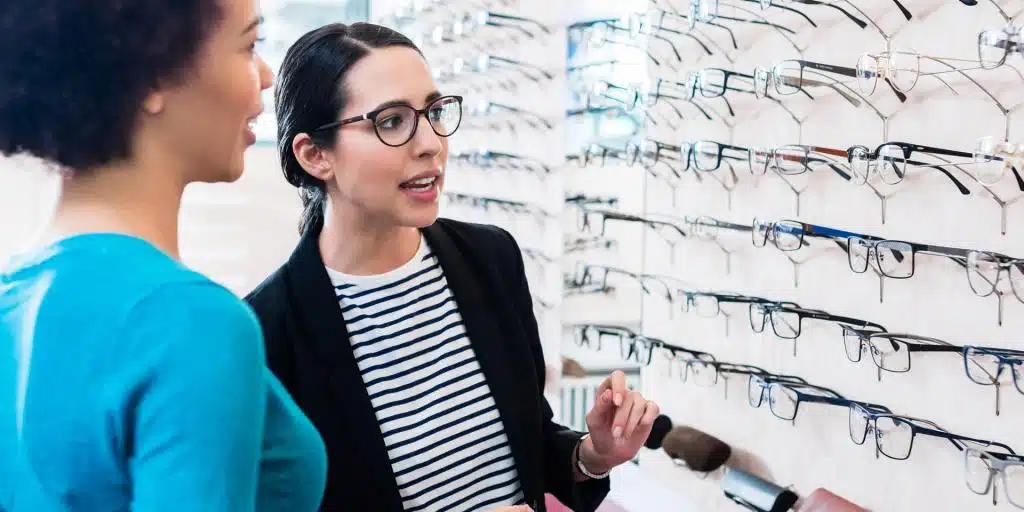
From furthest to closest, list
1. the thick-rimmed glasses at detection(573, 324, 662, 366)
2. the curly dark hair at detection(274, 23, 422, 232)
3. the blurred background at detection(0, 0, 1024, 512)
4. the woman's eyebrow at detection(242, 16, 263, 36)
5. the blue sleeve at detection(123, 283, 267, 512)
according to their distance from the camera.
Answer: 1. the thick-rimmed glasses at detection(573, 324, 662, 366)
2. the blurred background at detection(0, 0, 1024, 512)
3. the curly dark hair at detection(274, 23, 422, 232)
4. the woman's eyebrow at detection(242, 16, 263, 36)
5. the blue sleeve at detection(123, 283, 267, 512)

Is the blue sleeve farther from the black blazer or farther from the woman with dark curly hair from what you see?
the black blazer

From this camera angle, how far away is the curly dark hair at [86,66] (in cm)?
60

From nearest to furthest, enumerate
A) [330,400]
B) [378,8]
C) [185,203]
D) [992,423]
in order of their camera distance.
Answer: [330,400] → [992,423] → [185,203] → [378,8]

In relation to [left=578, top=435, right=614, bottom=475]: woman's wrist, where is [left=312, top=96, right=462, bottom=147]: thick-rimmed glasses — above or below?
above

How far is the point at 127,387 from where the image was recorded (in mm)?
566

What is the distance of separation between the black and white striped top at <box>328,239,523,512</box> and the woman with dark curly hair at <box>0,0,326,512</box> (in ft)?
1.68

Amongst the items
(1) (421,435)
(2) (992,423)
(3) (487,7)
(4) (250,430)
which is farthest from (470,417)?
(3) (487,7)

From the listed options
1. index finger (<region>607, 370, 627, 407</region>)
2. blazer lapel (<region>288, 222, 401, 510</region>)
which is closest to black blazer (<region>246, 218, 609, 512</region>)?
blazer lapel (<region>288, 222, 401, 510</region>)

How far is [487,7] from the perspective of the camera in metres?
2.99

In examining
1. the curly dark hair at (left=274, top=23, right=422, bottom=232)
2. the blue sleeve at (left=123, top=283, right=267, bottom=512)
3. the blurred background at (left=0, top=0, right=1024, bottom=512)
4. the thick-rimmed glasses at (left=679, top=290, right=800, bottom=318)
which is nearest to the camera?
the blue sleeve at (left=123, top=283, right=267, bottom=512)

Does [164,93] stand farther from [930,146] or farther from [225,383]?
[930,146]

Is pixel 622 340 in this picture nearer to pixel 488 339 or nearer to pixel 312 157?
pixel 488 339

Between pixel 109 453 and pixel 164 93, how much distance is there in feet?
0.80

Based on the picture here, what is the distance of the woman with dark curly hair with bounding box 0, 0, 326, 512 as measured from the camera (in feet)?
1.87
